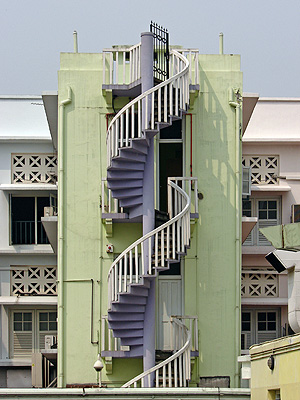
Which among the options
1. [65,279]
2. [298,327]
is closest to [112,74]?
[65,279]

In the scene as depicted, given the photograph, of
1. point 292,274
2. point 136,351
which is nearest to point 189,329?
point 136,351

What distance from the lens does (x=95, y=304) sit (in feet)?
70.3

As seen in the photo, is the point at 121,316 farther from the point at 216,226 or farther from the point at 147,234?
the point at 216,226

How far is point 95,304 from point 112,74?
14.4 feet

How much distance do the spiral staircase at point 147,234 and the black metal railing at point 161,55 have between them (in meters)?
0.44

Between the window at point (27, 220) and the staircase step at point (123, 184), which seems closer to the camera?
the staircase step at point (123, 184)

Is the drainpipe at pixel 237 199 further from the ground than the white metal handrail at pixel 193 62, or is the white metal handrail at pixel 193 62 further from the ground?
the white metal handrail at pixel 193 62

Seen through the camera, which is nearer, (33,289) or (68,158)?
(68,158)

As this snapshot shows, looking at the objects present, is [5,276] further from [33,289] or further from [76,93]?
[76,93]

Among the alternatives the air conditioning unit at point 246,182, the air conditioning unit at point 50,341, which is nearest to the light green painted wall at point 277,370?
the air conditioning unit at point 246,182

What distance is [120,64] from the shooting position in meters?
21.8

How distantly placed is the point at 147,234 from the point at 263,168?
18.0 feet

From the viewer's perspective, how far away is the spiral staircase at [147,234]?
66.8 feet

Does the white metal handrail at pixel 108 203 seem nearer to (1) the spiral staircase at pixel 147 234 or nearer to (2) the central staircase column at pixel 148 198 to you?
(1) the spiral staircase at pixel 147 234
